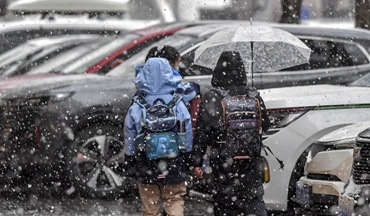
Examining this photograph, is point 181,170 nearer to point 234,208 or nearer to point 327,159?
point 234,208

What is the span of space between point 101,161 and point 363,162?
440 cm

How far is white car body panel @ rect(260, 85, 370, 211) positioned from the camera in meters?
10.7

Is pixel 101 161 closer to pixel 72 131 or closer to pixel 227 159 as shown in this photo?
pixel 72 131

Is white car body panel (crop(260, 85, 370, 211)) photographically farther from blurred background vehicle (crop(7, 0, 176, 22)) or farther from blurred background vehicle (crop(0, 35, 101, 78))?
blurred background vehicle (crop(7, 0, 176, 22))

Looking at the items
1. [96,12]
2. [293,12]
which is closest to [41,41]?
[293,12]

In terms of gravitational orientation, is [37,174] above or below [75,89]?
below

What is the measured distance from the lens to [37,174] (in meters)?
12.3

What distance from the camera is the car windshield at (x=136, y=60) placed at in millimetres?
12898

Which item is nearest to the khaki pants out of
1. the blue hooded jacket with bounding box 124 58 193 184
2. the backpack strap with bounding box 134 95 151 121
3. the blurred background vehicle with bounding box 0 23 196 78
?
the blue hooded jacket with bounding box 124 58 193 184

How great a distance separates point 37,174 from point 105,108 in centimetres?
96

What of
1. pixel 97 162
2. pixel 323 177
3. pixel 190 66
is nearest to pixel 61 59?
pixel 190 66

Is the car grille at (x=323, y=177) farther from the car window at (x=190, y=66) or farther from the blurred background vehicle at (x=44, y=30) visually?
the blurred background vehicle at (x=44, y=30)

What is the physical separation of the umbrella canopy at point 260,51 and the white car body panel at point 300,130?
59 cm

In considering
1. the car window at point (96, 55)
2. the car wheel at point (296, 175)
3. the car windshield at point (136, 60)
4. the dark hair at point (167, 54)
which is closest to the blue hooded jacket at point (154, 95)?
the dark hair at point (167, 54)
